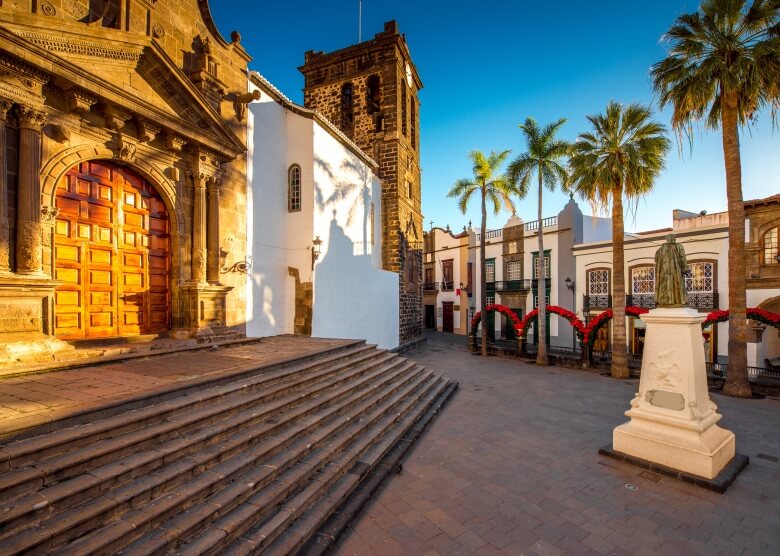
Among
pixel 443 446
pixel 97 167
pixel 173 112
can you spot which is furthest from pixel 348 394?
pixel 173 112

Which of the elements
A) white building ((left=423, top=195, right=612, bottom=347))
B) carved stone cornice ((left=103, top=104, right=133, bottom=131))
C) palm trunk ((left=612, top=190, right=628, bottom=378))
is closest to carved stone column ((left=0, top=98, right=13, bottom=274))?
carved stone cornice ((left=103, top=104, right=133, bottom=131))

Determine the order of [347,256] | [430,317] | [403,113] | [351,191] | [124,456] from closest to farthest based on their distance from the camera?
1. [124,456]
2. [347,256]
3. [351,191]
4. [403,113]
5. [430,317]

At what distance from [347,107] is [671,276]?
1863cm

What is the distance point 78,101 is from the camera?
6395 mm

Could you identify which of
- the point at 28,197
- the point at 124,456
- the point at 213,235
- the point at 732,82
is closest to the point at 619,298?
the point at 732,82

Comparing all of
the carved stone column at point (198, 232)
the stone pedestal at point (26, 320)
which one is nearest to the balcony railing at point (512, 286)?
the carved stone column at point (198, 232)

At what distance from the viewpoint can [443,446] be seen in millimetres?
6238

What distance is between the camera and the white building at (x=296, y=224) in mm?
11125

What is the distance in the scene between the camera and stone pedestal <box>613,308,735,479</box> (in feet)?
16.8

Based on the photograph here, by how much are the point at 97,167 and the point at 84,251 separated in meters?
1.70

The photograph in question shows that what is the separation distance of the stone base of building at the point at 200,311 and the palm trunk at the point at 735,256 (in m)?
13.7

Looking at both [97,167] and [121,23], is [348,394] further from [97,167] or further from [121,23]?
[121,23]

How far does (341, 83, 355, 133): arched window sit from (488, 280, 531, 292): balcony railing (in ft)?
50.0

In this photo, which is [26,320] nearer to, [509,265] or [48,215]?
[48,215]
